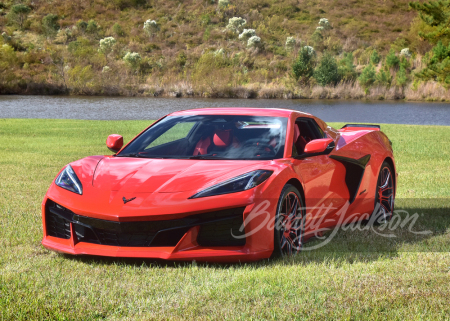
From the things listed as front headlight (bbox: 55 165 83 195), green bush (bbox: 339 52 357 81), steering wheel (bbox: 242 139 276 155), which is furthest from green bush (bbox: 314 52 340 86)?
front headlight (bbox: 55 165 83 195)

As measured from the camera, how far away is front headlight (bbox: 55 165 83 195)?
4571 mm

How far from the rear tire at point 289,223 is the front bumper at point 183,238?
0.17 metres

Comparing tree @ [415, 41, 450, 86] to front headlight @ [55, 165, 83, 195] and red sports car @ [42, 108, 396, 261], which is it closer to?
red sports car @ [42, 108, 396, 261]

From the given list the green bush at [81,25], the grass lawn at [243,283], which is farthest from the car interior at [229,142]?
the green bush at [81,25]

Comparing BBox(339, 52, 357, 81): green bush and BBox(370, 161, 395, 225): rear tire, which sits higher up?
BBox(370, 161, 395, 225): rear tire

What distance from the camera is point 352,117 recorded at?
32.6 metres

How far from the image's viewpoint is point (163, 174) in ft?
15.0

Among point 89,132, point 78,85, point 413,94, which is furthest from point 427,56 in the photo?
point 89,132

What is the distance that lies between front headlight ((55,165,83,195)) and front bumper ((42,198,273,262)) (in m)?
0.31

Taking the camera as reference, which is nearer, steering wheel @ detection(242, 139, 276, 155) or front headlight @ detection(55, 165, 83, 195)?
front headlight @ detection(55, 165, 83, 195)

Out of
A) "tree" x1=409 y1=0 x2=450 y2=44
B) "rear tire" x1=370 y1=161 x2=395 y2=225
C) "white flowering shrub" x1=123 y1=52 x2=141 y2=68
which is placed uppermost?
"rear tire" x1=370 y1=161 x2=395 y2=225

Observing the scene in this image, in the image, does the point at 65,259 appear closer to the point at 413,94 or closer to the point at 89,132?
the point at 89,132

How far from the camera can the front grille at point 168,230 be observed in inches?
164

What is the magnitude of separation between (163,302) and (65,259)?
1.39 metres
